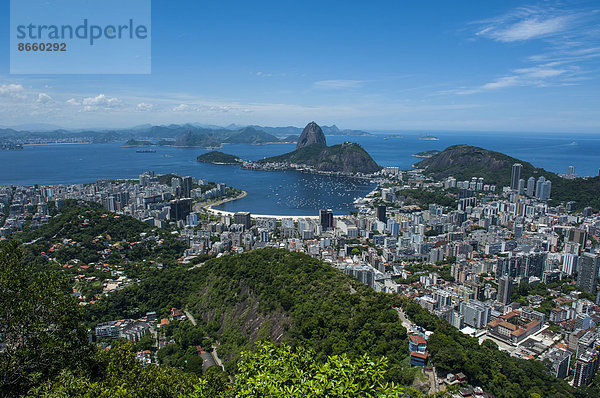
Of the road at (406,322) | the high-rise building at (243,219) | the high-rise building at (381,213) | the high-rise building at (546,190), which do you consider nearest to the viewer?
the road at (406,322)

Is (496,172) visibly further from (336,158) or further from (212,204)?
(212,204)

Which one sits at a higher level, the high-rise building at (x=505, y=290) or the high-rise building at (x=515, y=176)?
the high-rise building at (x=515, y=176)

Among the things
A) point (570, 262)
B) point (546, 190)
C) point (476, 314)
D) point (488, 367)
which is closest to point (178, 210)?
point (476, 314)

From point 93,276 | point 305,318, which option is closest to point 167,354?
point 305,318

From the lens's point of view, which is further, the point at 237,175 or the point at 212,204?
the point at 237,175

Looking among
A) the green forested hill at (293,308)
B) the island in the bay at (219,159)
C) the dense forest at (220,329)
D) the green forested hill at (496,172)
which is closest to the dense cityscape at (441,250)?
the dense forest at (220,329)

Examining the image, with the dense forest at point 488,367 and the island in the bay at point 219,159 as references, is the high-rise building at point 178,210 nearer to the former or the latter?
the dense forest at point 488,367

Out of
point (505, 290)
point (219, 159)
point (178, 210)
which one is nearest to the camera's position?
point (505, 290)
